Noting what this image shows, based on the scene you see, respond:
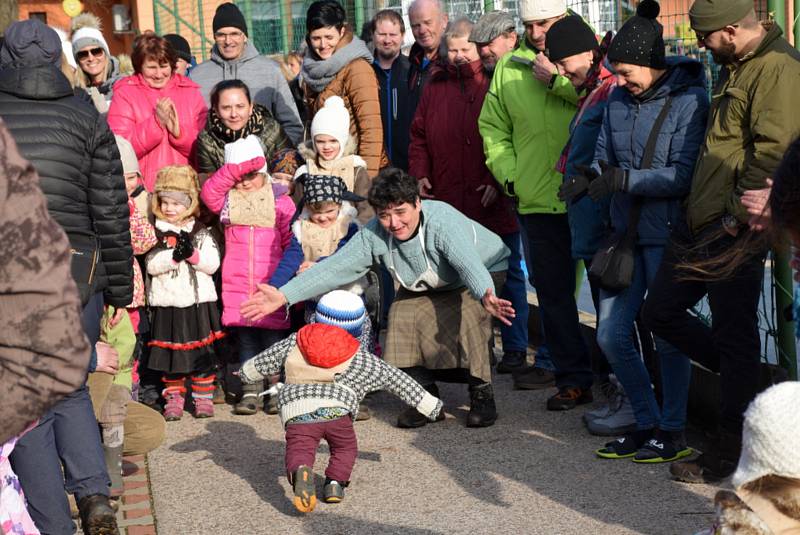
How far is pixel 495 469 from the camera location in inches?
241

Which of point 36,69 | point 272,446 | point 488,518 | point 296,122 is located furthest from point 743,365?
point 296,122

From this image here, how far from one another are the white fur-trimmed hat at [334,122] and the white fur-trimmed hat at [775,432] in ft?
17.7

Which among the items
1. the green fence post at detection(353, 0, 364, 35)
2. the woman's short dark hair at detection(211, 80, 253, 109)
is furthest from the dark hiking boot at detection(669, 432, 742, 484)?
the green fence post at detection(353, 0, 364, 35)

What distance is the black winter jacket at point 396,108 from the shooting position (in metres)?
8.88

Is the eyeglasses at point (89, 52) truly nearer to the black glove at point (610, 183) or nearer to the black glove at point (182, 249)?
the black glove at point (182, 249)

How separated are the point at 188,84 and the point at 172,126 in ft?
1.22

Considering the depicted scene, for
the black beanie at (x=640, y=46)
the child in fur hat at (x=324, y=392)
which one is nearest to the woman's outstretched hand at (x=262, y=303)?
the child in fur hat at (x=324, y=392)

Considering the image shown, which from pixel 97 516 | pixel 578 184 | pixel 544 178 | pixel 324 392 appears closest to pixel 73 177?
pixel 97 516

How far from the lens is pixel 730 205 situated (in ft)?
17.5

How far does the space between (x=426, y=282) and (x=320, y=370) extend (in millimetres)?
1277

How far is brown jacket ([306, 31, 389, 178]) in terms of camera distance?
8.26m

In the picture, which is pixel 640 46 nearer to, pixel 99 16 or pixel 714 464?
pixel 714 464

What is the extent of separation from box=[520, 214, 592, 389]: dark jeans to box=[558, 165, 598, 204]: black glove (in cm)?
110

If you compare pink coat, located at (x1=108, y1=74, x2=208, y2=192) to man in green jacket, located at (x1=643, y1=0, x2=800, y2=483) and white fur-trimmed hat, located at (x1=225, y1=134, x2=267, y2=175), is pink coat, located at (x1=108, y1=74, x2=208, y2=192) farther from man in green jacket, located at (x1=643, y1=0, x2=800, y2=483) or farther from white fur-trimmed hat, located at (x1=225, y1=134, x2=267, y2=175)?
man in green jacket, located at (x1=643, y1=0, x2=800, y2=483)
